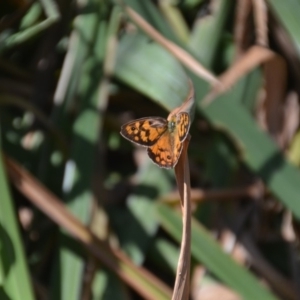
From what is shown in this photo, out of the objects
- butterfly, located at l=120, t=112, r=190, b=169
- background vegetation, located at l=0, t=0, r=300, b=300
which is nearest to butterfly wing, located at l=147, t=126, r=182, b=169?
butterfly, located at l=120, t=112, r=190, b=169

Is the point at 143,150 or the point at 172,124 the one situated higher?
the point at 172,124

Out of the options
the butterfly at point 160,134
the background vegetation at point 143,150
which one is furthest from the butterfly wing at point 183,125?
the background vegetation at point 143,150

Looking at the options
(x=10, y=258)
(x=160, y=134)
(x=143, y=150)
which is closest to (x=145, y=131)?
(x=160, y=134)

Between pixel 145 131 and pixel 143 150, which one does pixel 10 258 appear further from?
pixel 143 150

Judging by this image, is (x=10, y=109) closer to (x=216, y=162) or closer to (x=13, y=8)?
(x=13, y=8)

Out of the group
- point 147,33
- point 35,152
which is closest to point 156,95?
point 147,33

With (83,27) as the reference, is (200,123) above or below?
below
